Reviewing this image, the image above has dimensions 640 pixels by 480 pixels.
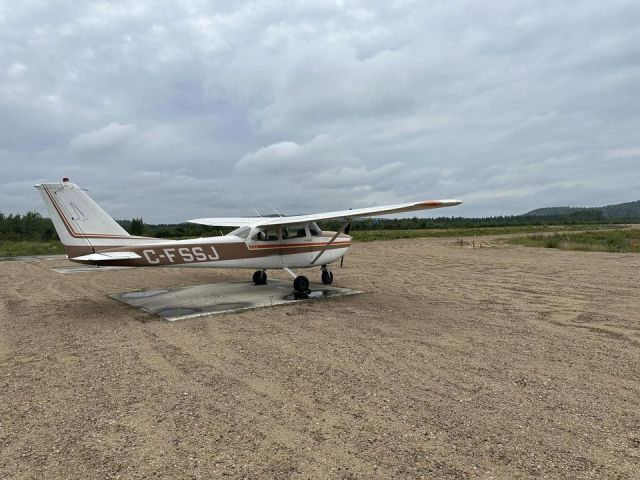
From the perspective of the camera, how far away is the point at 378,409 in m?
4.29

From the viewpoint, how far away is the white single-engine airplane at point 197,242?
30.5 feet

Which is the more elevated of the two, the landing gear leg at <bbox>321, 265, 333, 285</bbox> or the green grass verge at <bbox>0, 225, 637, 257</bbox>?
the green grass verge at <bbox>0, 225, 637, 257</bbox>

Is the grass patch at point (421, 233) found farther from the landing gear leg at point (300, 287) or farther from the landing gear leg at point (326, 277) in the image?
the landing gear leg at point (300, 287)

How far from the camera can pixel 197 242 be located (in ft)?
33.8

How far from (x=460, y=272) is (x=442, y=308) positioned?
701 cm

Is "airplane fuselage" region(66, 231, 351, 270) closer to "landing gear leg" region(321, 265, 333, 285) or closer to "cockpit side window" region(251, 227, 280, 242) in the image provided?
"cockpit side window" region(251, 227, 280, 242)

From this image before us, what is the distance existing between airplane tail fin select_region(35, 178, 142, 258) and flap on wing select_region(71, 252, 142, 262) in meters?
0.34

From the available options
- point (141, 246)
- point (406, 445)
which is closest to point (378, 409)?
point (406, 445)

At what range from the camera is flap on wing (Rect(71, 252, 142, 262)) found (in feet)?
29.3

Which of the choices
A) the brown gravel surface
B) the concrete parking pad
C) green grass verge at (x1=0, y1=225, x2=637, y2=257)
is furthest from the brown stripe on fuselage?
green grass verge at (x1=0, y1=225, x2=637, y2=257)

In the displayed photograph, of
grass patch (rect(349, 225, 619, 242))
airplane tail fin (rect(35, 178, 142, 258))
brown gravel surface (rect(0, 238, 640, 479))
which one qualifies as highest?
airplane tail fin (rect(35, 178, 142, 258))

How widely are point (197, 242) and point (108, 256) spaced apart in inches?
78.5

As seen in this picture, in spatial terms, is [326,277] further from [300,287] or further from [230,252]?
[230,252]

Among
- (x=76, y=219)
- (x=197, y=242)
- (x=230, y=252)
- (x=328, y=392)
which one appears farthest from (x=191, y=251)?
(x=328, y=392)
